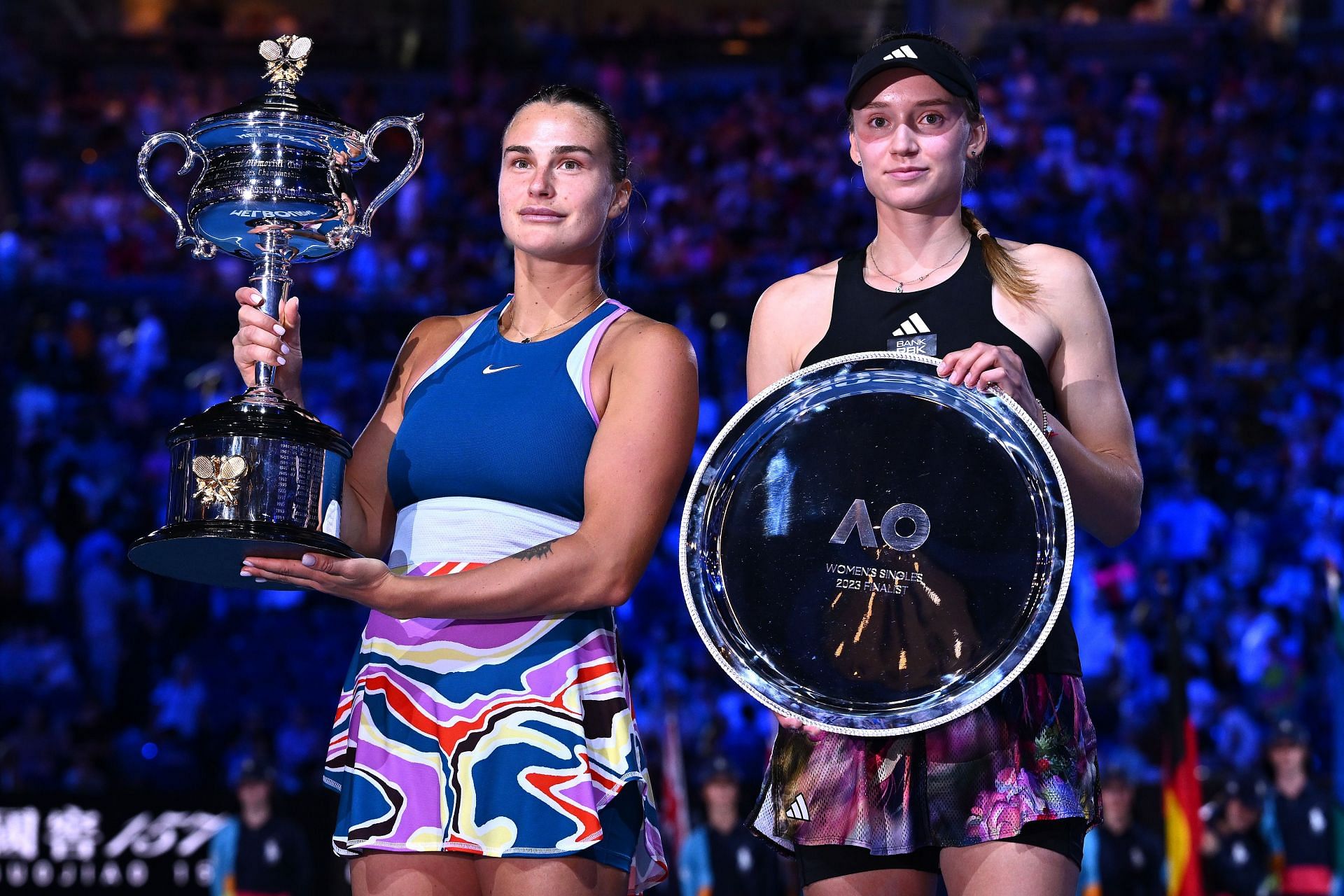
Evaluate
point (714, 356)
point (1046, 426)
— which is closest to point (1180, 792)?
point (714, 356)

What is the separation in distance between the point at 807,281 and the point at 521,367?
0.41 meters

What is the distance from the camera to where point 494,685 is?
2.03 metres

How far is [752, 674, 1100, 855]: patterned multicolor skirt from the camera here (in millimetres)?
1956

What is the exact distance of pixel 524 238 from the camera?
2221 millimetres

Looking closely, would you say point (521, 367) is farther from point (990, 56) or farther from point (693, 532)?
point (990, 56)

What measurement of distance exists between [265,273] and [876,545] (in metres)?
0.95

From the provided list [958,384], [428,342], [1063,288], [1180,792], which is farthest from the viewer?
[1180,792]

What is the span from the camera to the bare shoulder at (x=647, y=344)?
2.14 meters

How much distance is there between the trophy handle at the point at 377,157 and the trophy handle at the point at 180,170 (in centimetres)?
22

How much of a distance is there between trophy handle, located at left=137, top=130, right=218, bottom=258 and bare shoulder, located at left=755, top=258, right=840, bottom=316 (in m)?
0.80

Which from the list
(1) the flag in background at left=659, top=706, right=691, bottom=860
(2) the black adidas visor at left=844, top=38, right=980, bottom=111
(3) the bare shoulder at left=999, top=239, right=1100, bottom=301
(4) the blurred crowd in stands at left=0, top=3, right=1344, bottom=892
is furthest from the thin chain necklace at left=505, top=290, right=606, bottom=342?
(1) the flag in background at left=659, top=706, right=691, bottom=860

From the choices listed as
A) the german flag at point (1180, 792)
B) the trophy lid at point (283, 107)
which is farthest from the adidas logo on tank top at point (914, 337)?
the german flag at point (1180, 792)

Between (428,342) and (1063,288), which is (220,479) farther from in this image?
(1063,288)

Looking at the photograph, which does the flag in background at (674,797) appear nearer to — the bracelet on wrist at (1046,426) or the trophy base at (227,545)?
the trophy base at (227,545)
